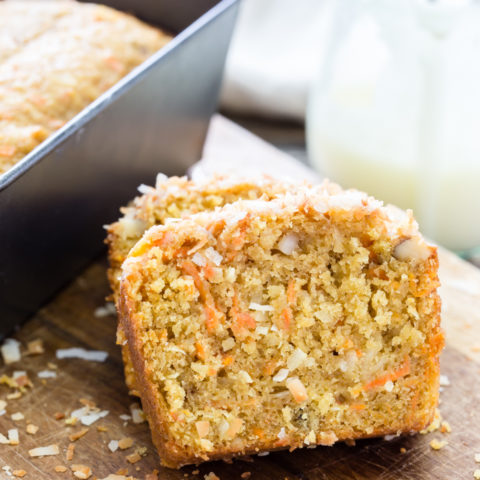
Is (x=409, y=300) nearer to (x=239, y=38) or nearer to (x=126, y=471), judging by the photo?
(x=126, y=471)

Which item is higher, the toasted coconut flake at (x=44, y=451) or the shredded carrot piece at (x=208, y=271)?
the shredded carrot piece at (x=208, y=271)

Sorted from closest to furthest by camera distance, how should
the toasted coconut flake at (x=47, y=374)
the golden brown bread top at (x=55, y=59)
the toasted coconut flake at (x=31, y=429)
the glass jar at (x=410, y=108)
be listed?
the toasted coconut flake at (x=31, y=429), the toasted coconut flake at (x=47, y=374), the golden brown bread top at (x=55, y=59), the glass jar at (x=410, y=108)

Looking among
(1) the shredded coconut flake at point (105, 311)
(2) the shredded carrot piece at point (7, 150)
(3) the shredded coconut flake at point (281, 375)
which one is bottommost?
(1) the shredded coconut flake at point (105, 311)

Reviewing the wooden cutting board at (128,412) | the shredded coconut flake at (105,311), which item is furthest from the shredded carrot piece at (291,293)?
the shredded coconut flake at (105,311)

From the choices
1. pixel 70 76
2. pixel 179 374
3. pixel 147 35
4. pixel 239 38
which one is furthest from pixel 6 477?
pixel 239 38

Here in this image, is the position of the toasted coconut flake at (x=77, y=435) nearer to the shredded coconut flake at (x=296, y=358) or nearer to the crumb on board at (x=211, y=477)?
the crumb on board at (x=211, y=477)

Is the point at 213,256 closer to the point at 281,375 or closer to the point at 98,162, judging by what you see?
the point at 281,375

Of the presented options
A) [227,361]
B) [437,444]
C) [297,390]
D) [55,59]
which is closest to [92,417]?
[227,361]

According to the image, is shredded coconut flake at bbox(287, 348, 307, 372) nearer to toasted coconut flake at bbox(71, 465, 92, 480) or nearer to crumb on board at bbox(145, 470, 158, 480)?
crumb on board at bbox(145, 470, 158, 480)
